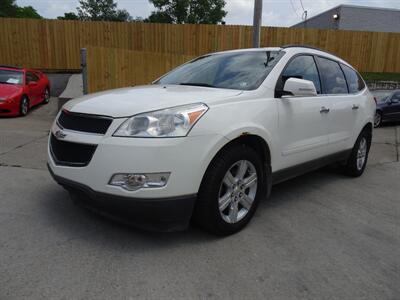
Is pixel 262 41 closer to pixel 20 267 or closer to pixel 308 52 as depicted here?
pixel 308 52

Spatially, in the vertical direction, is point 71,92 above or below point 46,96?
above

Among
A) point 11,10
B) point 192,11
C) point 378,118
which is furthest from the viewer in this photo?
point 11,10

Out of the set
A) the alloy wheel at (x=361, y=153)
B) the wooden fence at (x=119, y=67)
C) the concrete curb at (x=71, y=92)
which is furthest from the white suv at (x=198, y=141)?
the concrete curb at (x=71, y=92)

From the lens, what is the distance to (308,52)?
432 centimetres

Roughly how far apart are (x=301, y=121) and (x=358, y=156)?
205 cm

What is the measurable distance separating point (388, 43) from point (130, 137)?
63.4 feet

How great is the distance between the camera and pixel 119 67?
9820 mm

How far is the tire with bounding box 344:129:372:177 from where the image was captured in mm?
5285

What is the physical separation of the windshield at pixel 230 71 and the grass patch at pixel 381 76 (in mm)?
15360

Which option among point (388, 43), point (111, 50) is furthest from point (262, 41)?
point (111, 50)

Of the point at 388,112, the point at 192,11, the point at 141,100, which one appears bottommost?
Result: the point at 388,112

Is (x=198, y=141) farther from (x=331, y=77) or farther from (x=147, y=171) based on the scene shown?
(x=331, y=77)

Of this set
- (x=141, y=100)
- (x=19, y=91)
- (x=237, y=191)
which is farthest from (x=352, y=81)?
(x=19, y=91)

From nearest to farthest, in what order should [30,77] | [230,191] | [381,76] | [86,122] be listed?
[86,122]
[230,191]
[30,77]
[381,76]
